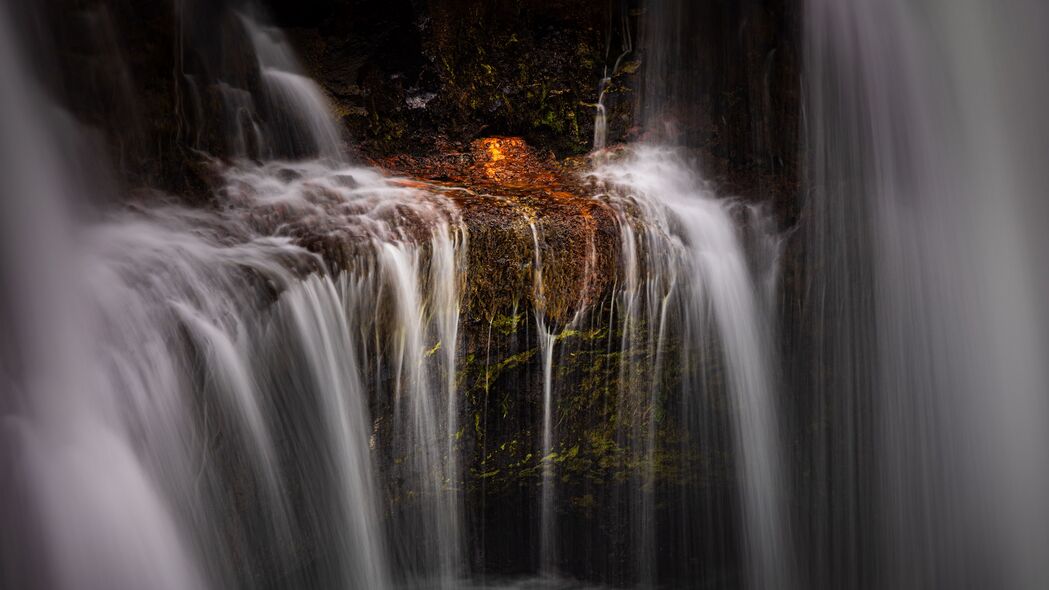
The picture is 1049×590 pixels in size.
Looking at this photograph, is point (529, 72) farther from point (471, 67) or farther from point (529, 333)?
point (529, 333)

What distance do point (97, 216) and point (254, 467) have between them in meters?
1.73

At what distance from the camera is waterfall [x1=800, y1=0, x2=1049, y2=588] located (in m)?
6.14

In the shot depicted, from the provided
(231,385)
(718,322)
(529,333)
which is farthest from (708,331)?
(231,385)

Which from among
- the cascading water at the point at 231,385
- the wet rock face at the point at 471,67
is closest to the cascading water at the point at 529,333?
the cascading water at the point at 231,385

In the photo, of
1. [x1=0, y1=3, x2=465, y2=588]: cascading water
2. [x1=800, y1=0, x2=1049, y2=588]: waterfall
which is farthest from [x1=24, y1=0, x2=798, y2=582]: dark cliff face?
[x1=800, y1=0, x2=1049, y2=588]: waterfall

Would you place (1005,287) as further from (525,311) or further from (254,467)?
(254,467)

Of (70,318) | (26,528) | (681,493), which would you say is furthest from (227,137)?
(681,493)

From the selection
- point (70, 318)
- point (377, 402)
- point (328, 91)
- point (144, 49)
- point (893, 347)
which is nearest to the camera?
point (70, 318)

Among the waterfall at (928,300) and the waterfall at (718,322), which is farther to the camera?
the waterfall at (928,300)

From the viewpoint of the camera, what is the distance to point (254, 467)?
15.6 feet

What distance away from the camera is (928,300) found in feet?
20.6

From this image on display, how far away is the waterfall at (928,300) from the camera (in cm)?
614

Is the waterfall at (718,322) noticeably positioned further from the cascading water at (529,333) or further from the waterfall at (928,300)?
the waterfall at (928,300)

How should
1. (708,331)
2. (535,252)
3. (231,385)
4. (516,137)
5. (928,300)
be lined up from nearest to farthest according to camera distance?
(231,385) < (535,252) < (708,331) < (928,300) < (516,137)
